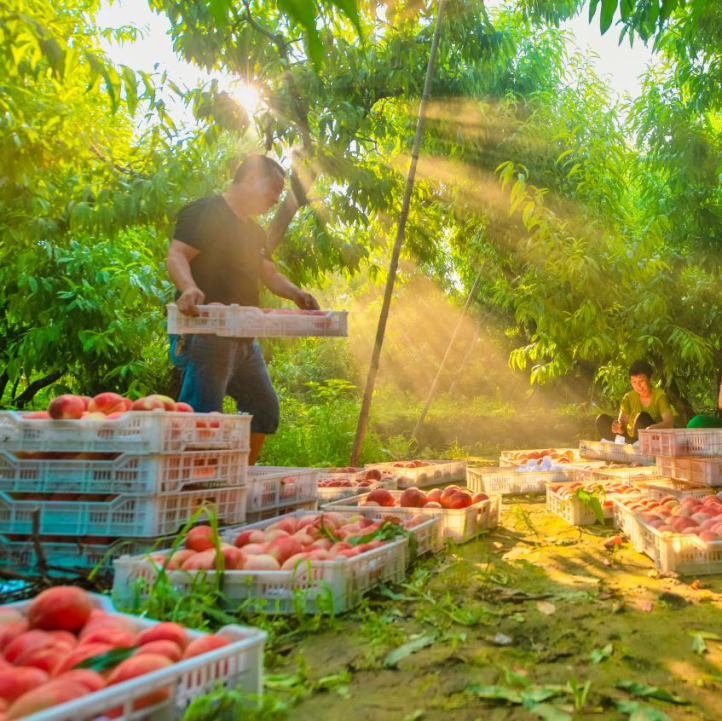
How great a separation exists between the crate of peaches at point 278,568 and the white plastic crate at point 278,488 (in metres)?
0.65

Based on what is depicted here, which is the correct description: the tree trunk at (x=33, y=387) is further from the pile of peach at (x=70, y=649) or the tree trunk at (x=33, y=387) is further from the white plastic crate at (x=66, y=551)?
the pile of peach at (x=70, y=649)

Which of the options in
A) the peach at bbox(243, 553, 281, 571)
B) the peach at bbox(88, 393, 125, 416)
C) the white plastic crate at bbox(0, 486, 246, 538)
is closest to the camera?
the peach at bbox(243, 553, 281, 571)

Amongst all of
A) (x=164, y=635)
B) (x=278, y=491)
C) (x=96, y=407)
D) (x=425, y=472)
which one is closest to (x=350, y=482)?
(x=425, y=472)

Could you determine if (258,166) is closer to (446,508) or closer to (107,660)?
(446,508)

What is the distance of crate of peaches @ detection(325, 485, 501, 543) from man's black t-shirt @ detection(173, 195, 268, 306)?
1266mm

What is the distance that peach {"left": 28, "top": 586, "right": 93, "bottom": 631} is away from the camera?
1391 mm

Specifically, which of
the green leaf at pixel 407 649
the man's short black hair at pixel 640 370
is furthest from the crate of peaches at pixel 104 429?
the man's short black hair at pixel 640 370

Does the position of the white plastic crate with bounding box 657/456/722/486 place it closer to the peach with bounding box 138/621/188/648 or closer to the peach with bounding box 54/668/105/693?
the peach with bounding box 138/621/188/648

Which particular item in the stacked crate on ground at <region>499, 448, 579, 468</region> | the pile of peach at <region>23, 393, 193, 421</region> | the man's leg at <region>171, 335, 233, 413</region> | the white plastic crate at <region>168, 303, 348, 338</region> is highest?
the white plastic crate at <region>168, 303, 348, 338</region>

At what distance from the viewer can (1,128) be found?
10.9 ft

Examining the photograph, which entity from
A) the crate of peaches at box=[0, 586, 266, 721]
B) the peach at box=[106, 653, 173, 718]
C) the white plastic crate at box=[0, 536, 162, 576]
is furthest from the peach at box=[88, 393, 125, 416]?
the peach at box=[106, 653, 173, 718]

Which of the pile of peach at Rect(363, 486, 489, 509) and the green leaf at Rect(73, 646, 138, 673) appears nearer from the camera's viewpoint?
the green leaf at Rect(73, 646, 138, 673)

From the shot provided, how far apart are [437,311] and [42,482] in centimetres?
1303

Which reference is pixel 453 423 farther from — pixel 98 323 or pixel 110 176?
pixel 110 176
